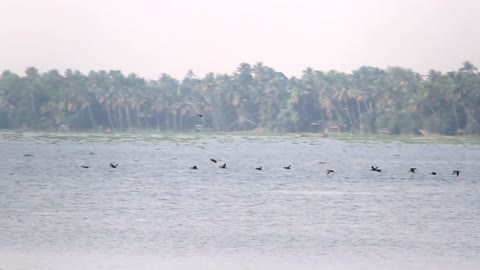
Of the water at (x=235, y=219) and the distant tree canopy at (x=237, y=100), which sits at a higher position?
the distant tree canopy at (x=237, y=100)

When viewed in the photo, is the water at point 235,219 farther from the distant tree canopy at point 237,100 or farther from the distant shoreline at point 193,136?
the distant tree canopy at point 237,100

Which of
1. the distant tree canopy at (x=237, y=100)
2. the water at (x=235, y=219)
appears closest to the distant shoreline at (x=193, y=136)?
the distant tree canopy at (x=237, y=100)

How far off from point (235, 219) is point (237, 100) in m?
115

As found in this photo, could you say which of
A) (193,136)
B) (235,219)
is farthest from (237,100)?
(235,219)

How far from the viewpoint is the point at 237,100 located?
149 m

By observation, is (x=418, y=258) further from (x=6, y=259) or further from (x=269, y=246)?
(x=6, y=259)

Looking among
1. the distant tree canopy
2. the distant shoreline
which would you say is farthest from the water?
the distant tree canopy

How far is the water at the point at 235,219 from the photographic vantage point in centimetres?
→ 2553

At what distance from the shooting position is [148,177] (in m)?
57.9

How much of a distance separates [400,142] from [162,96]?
1849 inches

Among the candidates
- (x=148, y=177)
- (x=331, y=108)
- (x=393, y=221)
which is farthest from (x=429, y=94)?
(x=393, y=221)

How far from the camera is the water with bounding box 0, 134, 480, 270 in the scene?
2553 cm

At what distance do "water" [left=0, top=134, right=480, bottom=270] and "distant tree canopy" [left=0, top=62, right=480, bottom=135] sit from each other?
70652mm

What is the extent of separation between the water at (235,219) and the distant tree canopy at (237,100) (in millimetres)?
70652
